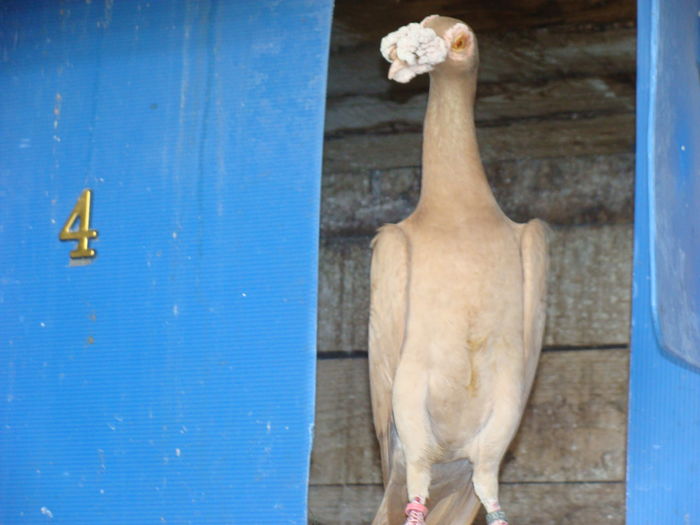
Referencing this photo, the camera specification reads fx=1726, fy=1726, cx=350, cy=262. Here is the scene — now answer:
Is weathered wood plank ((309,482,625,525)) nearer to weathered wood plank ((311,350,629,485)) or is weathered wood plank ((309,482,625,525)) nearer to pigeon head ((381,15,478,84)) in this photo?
weathered wood plank ((311,350,629,485))

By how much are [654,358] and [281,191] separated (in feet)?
2.49

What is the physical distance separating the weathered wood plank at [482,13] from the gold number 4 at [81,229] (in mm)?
747

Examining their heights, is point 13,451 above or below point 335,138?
below

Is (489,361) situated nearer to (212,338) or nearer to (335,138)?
(212,338)

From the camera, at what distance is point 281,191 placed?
3230 mm

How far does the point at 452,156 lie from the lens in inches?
132

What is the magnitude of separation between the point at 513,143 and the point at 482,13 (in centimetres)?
49

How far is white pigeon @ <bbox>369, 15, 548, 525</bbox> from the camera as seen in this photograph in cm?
330

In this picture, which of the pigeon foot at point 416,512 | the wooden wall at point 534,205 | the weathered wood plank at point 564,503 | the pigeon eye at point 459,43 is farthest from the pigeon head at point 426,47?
the weathered wood plank at point 564,503

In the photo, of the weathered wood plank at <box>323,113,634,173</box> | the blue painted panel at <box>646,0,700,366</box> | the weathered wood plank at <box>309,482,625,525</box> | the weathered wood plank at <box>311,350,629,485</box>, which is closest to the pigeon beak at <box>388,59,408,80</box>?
the blue painted panel at <box>646,0,700,366</box>

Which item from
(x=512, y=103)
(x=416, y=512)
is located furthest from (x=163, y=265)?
(x=512, y=103)

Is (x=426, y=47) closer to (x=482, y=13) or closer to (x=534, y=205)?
(x=482, y=13)

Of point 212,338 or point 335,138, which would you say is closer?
point 212,338

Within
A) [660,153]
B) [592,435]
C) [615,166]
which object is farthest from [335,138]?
[660,153]
